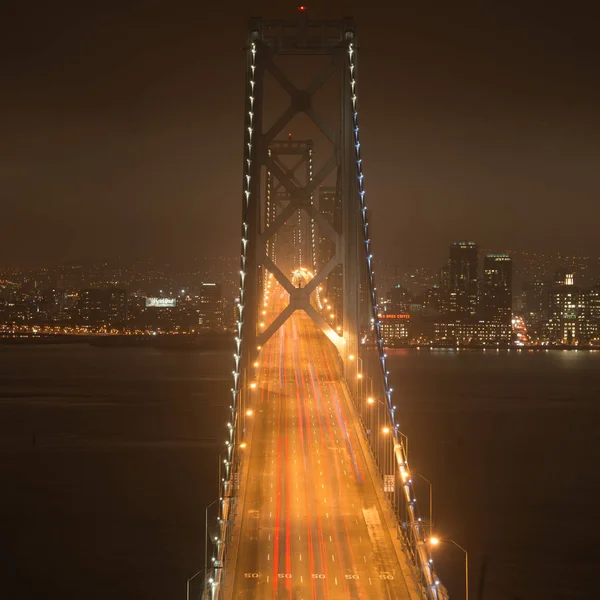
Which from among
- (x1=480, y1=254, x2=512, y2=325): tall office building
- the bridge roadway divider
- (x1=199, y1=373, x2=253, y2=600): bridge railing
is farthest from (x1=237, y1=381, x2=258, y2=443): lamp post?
(x1=480, y1=254, x2=512, y2=325): tall office building

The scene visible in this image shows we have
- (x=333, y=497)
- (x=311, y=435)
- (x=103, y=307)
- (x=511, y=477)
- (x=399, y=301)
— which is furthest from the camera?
(x=103, y=307)

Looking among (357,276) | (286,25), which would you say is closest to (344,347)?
(357,276)

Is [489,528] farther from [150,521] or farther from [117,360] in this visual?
[117,360]

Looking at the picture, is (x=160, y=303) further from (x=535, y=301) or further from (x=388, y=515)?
(x=388, y=515)

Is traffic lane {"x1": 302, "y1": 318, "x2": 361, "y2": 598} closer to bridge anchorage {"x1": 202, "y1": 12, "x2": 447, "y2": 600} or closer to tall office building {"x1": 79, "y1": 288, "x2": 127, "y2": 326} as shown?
bridge anchorage {"x1": 202, "y1": 12, "x2": 447, "y2": 600}

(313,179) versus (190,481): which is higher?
(313,179)

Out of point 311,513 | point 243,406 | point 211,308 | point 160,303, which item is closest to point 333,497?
point 311,513
